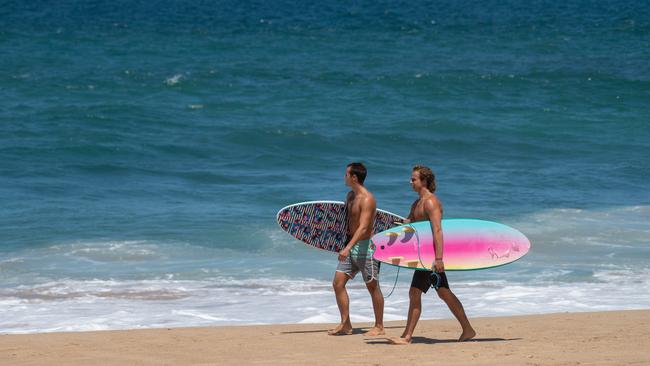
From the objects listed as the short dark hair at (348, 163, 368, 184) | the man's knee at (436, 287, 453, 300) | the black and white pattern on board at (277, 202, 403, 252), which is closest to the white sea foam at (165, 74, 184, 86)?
the black and white pattern on board at (277, 202, 403, 252)

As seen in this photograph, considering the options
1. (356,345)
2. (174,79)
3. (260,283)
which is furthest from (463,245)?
(174,79)

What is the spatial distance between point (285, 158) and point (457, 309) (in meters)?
11.5

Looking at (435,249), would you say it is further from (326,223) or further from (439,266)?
(326,223)

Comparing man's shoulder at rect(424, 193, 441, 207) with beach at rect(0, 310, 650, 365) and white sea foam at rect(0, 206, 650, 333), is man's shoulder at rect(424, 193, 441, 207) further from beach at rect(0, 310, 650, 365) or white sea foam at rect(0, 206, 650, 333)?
white sea foam at rect(0, 206, 650, 333)

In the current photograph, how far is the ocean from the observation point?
33.3 feet

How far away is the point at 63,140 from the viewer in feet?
62.7

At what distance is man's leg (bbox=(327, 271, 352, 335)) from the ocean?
4.16ft

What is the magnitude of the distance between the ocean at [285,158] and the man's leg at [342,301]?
127 centimetres

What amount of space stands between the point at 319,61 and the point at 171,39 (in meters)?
8.01

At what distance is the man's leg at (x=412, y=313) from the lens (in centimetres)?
708

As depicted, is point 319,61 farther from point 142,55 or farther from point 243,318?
point 243,318

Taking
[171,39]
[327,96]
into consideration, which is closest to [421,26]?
[171,39]

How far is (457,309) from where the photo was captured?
7.17 meters

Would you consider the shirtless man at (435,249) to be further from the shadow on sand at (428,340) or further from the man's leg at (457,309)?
the shadow on sand at (428,340)
